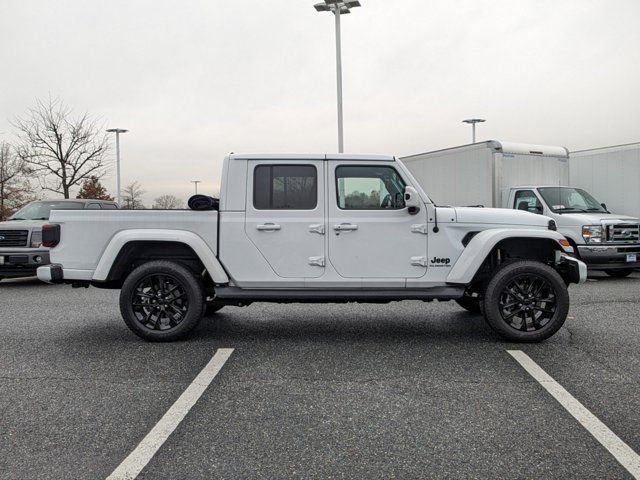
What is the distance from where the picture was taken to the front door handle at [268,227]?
551 centimetres

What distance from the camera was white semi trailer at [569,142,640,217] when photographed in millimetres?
12195

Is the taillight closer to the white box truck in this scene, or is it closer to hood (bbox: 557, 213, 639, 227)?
the white box truck

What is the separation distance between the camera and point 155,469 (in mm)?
2891

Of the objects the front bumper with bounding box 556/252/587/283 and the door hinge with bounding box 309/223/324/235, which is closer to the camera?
the door hinge with bounding box 309/223/324/235

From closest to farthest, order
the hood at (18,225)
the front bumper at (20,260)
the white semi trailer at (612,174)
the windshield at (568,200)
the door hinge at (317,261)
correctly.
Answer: the door hinge at (317,261), the front bumper at (20,260), the hood at (18,225), the windshield at (568,200), the white semi trailer at (612,174)

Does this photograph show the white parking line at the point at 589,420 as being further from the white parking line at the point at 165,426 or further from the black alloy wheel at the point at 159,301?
the black alloy wheel at the point at 159,301

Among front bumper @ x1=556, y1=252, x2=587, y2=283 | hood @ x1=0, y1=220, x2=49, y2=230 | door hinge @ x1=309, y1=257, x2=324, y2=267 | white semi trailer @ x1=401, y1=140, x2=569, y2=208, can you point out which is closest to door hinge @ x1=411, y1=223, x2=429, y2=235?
door hinge @ x1=309, y1=257, x2=324, y2=267

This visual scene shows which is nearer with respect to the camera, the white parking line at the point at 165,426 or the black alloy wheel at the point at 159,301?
the white parking line at the point at 165,426

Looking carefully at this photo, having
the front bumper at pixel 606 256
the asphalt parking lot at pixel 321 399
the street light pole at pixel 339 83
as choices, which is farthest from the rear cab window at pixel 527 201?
the street light pole at pixel 339 83

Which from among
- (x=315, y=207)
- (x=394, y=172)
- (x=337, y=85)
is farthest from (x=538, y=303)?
(x=337, y=85)

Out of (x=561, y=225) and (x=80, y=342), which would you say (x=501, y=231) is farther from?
(x=561, y=225)

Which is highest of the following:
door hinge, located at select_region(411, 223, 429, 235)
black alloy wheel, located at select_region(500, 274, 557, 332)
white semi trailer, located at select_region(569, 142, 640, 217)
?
white semi trailer, located at select_region(569, 142, 640, 217)

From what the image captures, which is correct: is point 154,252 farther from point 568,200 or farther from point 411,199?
point 568,200

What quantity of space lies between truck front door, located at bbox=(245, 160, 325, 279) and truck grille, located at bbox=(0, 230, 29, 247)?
6843 millimetres
